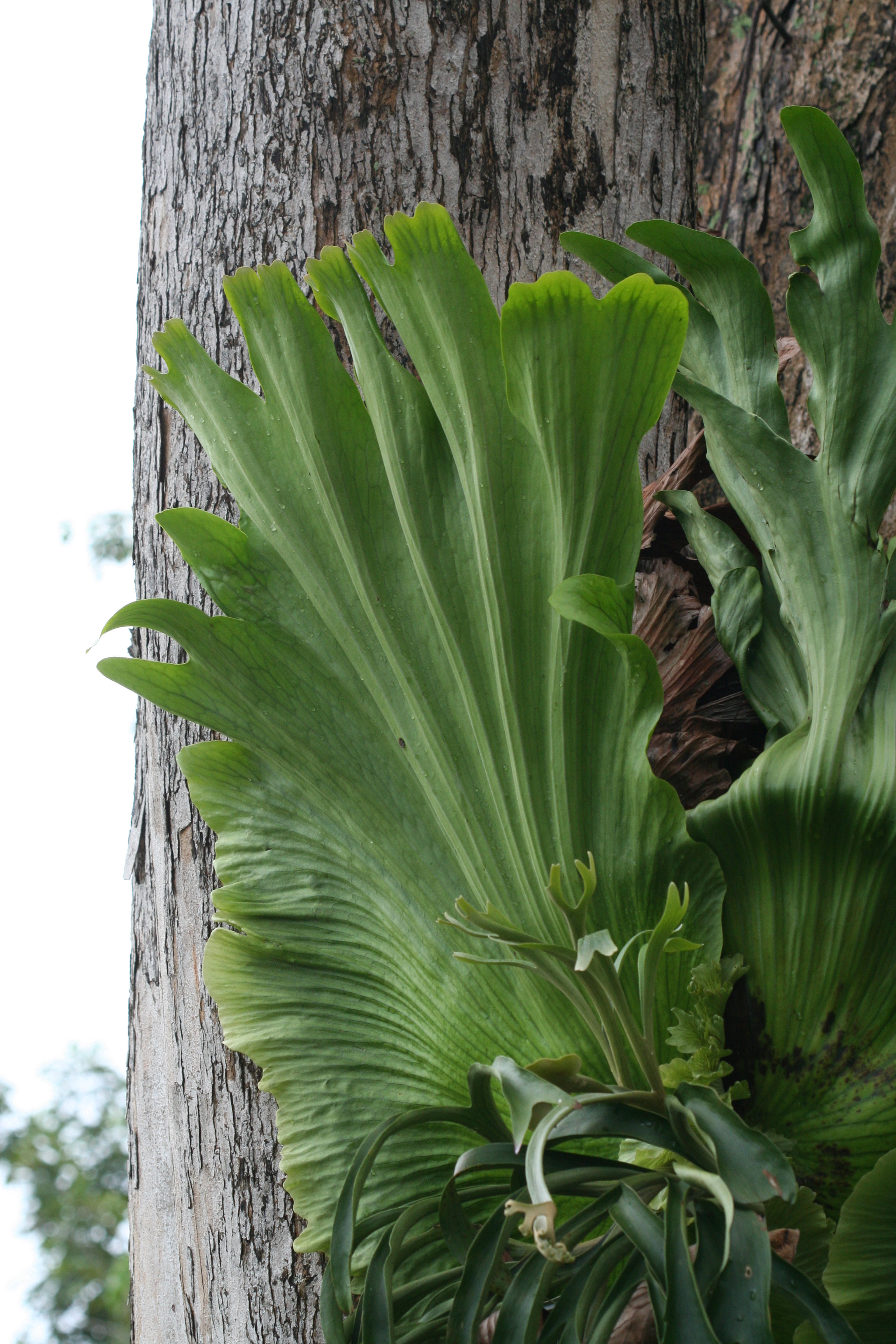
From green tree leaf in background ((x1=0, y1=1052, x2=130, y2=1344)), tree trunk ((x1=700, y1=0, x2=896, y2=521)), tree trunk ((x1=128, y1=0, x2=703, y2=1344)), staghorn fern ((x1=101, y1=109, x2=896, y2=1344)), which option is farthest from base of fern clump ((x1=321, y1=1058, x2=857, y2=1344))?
green tree leaf in background ((x1=0, y1=1052, x2=130, y2=1344))

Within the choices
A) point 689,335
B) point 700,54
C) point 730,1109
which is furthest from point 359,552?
point 700,54

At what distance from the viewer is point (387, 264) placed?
65 cm

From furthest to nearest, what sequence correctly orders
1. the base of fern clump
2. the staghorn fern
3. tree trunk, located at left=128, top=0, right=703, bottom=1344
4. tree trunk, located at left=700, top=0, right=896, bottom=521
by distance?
tree trunk, located at left=700, top=0, right=896, bottom=521 < tree trunk, located at left=128, top=0, right=703, bottom=1344 < the staghorn fern < the base of fern clump

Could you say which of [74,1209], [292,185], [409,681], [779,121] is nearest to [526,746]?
[409,681]

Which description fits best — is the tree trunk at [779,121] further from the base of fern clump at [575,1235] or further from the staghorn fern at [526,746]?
the base of fern clump at [575,1235]

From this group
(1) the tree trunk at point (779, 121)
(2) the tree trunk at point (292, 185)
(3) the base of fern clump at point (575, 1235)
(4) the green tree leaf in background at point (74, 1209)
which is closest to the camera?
(3) the base of fern clump at point (575, 1235)

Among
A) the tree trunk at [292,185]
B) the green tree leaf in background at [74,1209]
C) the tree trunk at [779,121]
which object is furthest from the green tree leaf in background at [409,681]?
the green tree leaf in background at [74,1209]

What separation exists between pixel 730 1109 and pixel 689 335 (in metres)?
0.53

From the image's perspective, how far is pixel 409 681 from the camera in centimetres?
68

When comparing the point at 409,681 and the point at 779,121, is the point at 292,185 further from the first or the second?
the point at 779,121

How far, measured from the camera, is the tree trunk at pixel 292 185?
0.87 m

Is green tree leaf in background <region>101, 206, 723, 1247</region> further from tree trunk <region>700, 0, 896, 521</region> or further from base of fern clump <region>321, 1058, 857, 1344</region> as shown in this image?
tree trunk <region>700, 0, 896, 521</region>

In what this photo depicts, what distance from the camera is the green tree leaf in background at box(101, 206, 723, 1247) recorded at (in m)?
0.62

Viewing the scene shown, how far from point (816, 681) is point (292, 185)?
66cm
